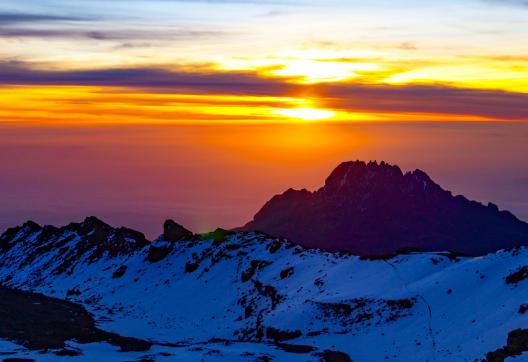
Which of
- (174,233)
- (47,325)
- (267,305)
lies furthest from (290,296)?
(174,233)

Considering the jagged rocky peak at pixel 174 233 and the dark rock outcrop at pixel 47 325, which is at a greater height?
the jagged rocky peak at pixel 174 233

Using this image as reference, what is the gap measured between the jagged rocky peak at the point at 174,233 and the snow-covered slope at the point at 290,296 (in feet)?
5.43

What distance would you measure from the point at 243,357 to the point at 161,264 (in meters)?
69.6

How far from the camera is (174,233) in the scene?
143625 mm

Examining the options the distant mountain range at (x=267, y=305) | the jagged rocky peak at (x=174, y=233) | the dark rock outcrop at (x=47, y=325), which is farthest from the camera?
the jagged rocky peak at (x=174, y=233)

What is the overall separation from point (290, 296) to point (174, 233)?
182 ft

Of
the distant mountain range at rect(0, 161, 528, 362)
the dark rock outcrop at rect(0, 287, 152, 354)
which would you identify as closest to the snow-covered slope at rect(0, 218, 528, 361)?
the distant mountain range at rect(0, 161, 528, 362)

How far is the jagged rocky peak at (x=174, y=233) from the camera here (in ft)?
466

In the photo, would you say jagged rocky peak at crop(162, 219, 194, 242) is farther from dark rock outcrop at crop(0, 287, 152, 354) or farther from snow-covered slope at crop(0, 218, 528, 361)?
dark rock outcrop at crop(0, 287, 152, 354)

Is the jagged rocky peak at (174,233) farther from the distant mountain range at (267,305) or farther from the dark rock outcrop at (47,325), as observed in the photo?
the dark rock outcrop at (47,325)

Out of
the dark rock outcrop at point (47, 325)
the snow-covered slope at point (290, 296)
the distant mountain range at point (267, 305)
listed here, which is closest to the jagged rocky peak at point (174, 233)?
the distant mountain range at point (267, 305)

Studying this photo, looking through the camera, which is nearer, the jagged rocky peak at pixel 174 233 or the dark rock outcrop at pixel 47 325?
the dark rock outcrop at pixel 47 325

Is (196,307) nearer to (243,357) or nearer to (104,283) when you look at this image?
(104,283)

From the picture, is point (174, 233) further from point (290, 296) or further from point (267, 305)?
point (290, 296)
